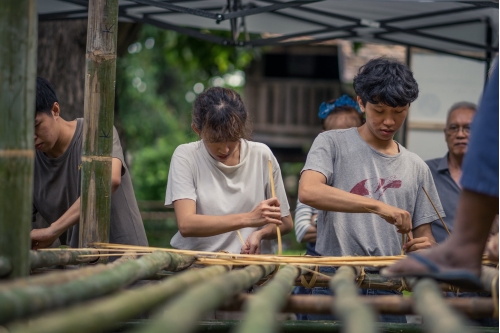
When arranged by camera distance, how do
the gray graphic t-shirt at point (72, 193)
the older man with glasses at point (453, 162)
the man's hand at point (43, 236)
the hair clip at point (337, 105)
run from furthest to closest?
the older man with glasses at point (453, 162)
the hair clip at point (337, 105)
the gray graphic t-shirt at point (72, 193)
the man's hand at point (43, 236)

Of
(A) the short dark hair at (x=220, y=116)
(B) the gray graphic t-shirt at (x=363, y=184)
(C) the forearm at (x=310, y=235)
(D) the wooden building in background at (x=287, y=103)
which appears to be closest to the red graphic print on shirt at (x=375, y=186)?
(B) the gray graphic t-shirt at (x=363, y=184)

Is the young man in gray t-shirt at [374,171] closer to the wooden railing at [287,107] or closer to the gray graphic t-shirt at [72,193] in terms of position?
the gray graphic t-shirt at [72,193]

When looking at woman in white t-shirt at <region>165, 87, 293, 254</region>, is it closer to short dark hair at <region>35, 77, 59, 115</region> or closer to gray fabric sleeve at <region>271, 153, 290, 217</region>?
gray fabric sleeve at <region>271, 153, 290, 217</region>

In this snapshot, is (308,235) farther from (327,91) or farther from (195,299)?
(327,91)

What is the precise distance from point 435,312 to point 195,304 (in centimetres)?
46

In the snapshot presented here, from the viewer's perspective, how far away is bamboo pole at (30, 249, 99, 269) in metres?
2.48

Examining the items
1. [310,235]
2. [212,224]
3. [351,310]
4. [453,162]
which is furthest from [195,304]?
[453,162]

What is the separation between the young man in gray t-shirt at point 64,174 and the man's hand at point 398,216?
4.11ft

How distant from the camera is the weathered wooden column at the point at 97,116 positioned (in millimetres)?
3295

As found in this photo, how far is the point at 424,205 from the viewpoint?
353cm

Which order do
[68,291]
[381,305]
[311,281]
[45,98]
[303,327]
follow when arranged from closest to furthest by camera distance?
1. [68,291]
2. [381,305]
3. [311,281]
4. [303,327]
5. [45,98]

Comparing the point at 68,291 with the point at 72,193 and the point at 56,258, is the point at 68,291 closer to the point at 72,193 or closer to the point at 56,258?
the point at 56,258

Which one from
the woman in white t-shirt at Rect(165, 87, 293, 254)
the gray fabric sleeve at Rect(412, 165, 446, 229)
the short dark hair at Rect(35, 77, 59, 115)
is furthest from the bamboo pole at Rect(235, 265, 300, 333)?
the short dark hair at Rect(35, 77, 59, 115)

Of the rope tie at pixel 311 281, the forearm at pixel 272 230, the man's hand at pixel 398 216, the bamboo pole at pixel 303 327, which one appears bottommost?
the bamboo pole at pixel 303 327
